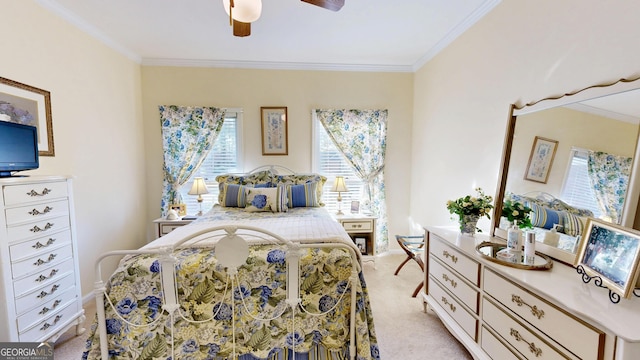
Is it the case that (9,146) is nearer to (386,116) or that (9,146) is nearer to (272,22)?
(272,22)

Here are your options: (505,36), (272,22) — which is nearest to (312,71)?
(272,22)

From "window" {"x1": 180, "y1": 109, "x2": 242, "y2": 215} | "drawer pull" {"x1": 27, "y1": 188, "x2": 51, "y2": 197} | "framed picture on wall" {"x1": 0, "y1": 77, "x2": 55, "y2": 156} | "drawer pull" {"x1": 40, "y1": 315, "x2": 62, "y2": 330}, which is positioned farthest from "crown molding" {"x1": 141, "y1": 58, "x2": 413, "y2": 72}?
"drawer pull" {"x1": 40, "y1": 315, "x2": 62, "y2": 330}

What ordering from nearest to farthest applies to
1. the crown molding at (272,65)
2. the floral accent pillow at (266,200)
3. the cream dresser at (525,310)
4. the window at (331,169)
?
the cream dresser at (525,310), the floral accent pillow at (266,200), the crown molding at (272,65), the window at (331,169)

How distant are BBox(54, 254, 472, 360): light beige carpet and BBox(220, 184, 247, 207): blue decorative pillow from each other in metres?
1.64

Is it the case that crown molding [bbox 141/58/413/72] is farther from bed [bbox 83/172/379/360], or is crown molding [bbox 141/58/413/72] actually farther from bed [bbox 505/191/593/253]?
bed [bbox 83/172/379/360]

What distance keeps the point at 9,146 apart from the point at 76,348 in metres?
1.57

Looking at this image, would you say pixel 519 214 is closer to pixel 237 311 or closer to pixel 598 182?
pixel 598 182

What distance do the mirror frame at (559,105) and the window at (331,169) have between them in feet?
6.68

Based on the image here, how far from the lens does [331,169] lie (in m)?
3.97

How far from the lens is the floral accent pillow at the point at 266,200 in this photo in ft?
10.2

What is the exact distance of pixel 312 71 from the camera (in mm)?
3791

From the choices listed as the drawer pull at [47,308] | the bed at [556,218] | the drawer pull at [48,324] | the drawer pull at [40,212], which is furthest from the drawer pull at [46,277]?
the bed at [556,218]

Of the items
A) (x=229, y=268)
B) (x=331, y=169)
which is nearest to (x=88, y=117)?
(x=229, y=268)

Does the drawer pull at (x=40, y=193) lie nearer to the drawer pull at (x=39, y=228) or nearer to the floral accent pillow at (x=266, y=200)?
the drawer pull at (x=39, y=228)
